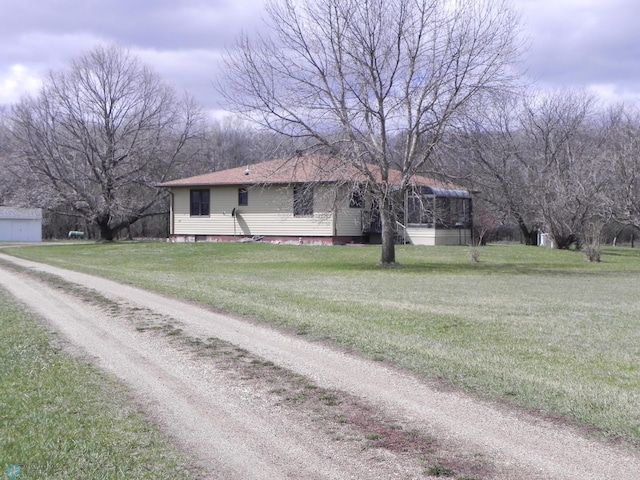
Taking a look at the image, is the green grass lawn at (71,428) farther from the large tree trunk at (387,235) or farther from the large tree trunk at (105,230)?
the large tree trunk at (105,230)

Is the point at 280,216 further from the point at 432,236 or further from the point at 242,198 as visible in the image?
the point at 432,236

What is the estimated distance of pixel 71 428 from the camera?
18.9 ft

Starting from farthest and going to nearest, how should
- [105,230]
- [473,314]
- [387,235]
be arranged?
[105,230]
[387,235]
[473,314]

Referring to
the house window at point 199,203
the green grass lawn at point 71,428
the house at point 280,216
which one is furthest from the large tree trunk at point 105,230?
the green grass lawn at point 71,428

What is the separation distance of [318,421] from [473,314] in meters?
7.43

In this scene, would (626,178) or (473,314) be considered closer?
(473,314)

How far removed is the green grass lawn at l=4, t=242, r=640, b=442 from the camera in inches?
284

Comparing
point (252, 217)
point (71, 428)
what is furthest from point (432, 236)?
point (71, 428)

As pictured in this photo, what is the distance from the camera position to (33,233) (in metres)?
57.5

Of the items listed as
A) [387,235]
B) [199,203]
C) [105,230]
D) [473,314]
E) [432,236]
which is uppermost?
[199,203]

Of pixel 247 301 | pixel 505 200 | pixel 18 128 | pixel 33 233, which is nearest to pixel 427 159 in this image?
pixel 247 301

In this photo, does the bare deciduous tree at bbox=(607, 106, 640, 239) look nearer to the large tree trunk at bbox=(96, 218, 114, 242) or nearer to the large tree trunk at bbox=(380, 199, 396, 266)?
the large tree trunk at bbox=(380, 199, 396, 266)

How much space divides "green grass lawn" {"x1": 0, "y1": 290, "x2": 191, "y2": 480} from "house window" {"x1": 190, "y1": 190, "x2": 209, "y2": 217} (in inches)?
1212

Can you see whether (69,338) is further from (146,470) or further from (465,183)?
(465,183)
